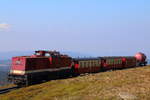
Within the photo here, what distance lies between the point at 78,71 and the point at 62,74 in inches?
183

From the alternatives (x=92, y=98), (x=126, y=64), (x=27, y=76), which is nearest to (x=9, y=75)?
(x=27, y=76)

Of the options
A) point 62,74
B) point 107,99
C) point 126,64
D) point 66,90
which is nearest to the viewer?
point 107,99

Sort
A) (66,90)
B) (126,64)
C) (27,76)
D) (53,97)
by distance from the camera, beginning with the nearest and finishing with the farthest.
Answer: (53,97), (66,90), (27,76), (126,64)

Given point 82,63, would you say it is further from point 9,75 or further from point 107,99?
point 107,99

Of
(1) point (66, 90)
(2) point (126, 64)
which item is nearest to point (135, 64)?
(2) point (126, 64)

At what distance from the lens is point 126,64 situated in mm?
60094

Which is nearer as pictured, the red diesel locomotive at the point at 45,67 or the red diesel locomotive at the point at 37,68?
the red diesel locomotive at the point at 37,68

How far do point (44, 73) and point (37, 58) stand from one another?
2.47 metres

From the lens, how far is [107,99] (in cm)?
2016

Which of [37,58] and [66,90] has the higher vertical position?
[37,58]

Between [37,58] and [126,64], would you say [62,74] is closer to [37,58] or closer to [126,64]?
[37,58]

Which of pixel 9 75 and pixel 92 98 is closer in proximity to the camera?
pixel 92 98

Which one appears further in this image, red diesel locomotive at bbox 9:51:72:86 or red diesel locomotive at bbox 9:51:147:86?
red diesel locomotive at bbox 9:51:147:86

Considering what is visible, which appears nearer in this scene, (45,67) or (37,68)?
(37,68)
